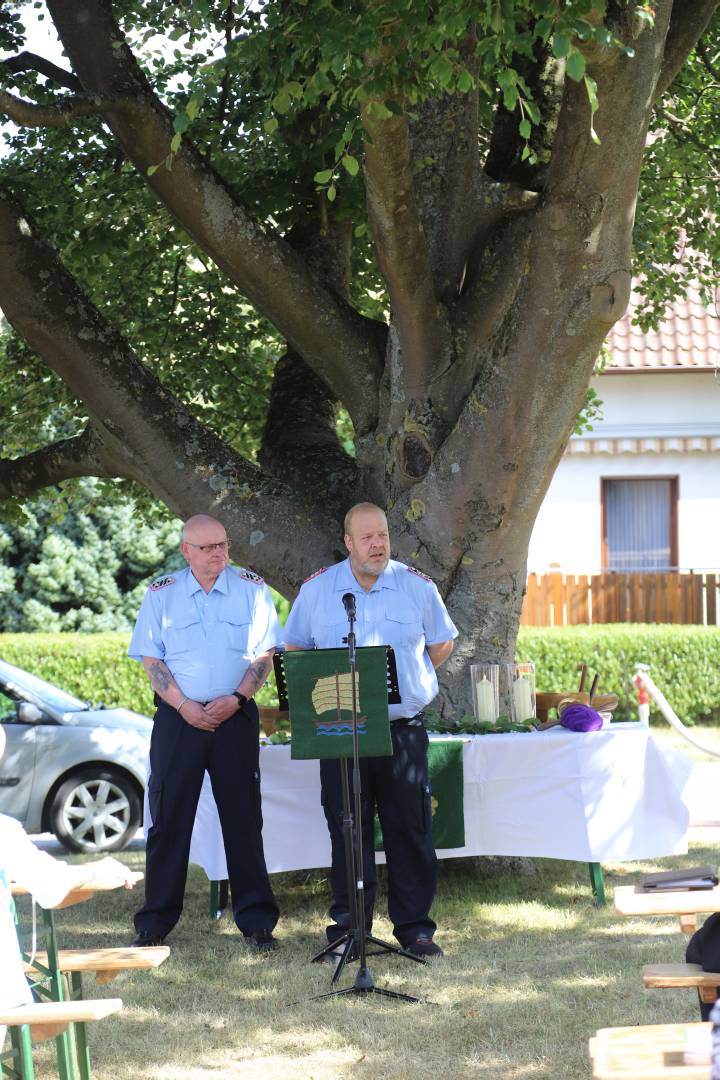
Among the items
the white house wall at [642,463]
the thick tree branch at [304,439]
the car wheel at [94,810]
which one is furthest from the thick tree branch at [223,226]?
the white house wall at [642,463]

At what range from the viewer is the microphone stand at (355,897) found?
5.96 m

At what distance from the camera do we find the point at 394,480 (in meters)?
8.31

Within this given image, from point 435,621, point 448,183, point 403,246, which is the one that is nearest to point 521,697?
point 435,621

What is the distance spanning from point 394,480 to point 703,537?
43.8 ft

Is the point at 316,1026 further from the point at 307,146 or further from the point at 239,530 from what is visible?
the point at 307,146

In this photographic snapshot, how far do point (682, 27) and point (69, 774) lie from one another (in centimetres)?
682

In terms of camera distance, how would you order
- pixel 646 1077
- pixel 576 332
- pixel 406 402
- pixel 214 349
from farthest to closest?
pixel 214 349 → pixel 406 402 → pixel 576 332 → pixel 646 1077

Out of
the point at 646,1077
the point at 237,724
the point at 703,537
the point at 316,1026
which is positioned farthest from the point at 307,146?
the point at 703,537

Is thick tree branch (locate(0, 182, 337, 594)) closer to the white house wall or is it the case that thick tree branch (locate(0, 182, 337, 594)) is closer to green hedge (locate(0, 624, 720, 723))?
green hedge (locate(0, 624, 720, 723))

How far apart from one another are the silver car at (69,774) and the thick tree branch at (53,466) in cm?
162

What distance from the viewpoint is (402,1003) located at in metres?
5.84

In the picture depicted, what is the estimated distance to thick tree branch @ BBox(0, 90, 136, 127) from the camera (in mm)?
7304

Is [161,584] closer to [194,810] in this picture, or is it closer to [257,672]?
[257,672]

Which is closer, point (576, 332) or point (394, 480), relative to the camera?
point (576, 332)
